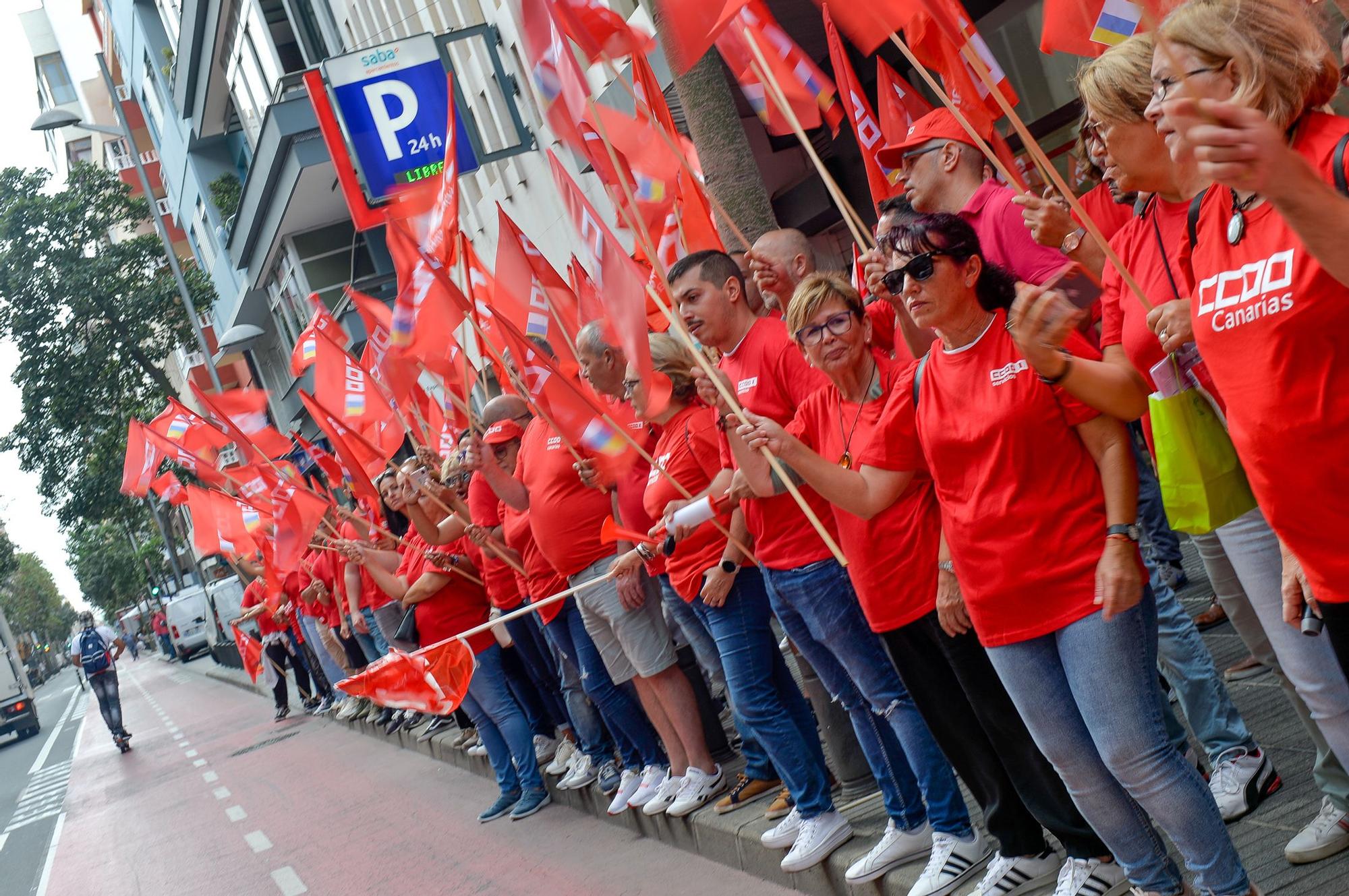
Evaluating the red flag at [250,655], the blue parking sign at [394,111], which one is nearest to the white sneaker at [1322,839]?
the blue parking sign at [394,111]

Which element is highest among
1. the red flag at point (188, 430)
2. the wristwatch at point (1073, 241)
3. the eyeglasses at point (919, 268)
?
the red flag at point (188, 430)

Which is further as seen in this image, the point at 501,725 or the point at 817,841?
the point at 501,725

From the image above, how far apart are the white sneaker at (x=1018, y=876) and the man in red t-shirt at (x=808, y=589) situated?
15.0 inches

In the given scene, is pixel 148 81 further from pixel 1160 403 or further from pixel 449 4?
pixel 1160 403

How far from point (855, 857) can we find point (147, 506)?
53.9m

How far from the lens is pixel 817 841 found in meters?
5.41

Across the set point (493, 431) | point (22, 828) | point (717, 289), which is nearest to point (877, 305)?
point (717, 289)

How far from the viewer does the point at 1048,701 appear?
360 centimetres

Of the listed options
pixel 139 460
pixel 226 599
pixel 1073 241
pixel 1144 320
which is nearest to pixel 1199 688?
pixel 1073 241

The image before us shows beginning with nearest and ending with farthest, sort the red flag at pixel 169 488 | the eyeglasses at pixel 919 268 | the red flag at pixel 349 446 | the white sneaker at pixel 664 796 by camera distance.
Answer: the eyeglasses at pixel 919 268 < the white sneaker at pixel 664 796 < the red flag at pixel 349 446 < the red flag at pixel 169 488

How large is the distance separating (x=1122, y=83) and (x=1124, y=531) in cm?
104

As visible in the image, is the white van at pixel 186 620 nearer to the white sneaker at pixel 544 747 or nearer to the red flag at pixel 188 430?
the red flag at pixel 188 430

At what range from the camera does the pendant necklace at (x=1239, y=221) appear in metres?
2.66

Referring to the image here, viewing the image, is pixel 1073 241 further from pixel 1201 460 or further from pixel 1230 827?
pixel 1230 827
